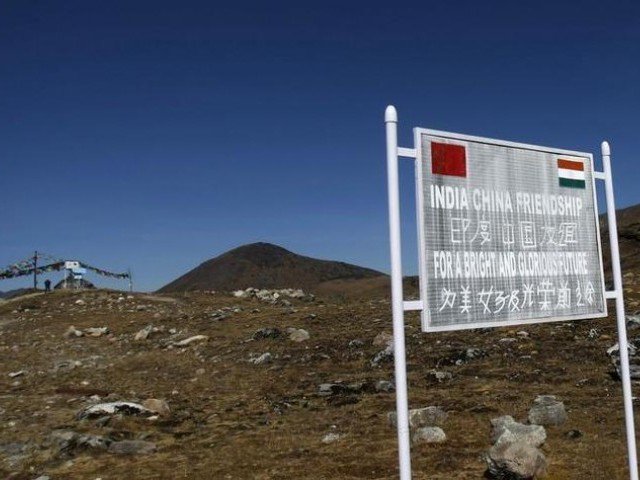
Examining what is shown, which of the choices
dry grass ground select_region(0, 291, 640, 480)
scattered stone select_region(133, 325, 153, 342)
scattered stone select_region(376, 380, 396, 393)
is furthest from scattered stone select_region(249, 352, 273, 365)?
scattered stone select_region(133, 325, 153, 342)

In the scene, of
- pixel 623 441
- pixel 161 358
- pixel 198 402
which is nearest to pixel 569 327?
pixel 623 441

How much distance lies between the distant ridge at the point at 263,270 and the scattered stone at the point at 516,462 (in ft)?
259

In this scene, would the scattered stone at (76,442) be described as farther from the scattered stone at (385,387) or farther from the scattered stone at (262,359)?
the scattered stone at (262,359)

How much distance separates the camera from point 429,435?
733 cm

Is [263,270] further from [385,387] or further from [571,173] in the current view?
[571,173]

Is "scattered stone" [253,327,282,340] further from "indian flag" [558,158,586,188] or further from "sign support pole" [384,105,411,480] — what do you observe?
"sign support pole" [384,105,411,480]

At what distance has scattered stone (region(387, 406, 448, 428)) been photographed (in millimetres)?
7922

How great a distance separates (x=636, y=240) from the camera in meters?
41.6

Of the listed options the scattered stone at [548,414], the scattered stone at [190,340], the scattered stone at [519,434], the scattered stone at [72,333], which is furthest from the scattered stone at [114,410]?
the scattered stone at [72,333]

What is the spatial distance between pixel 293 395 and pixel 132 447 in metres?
3.36

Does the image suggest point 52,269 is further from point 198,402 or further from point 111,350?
point 198,402

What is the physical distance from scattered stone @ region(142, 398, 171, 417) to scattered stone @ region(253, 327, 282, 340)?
567 centimetres

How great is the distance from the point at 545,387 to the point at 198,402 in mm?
5764

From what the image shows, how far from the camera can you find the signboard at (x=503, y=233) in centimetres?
432
